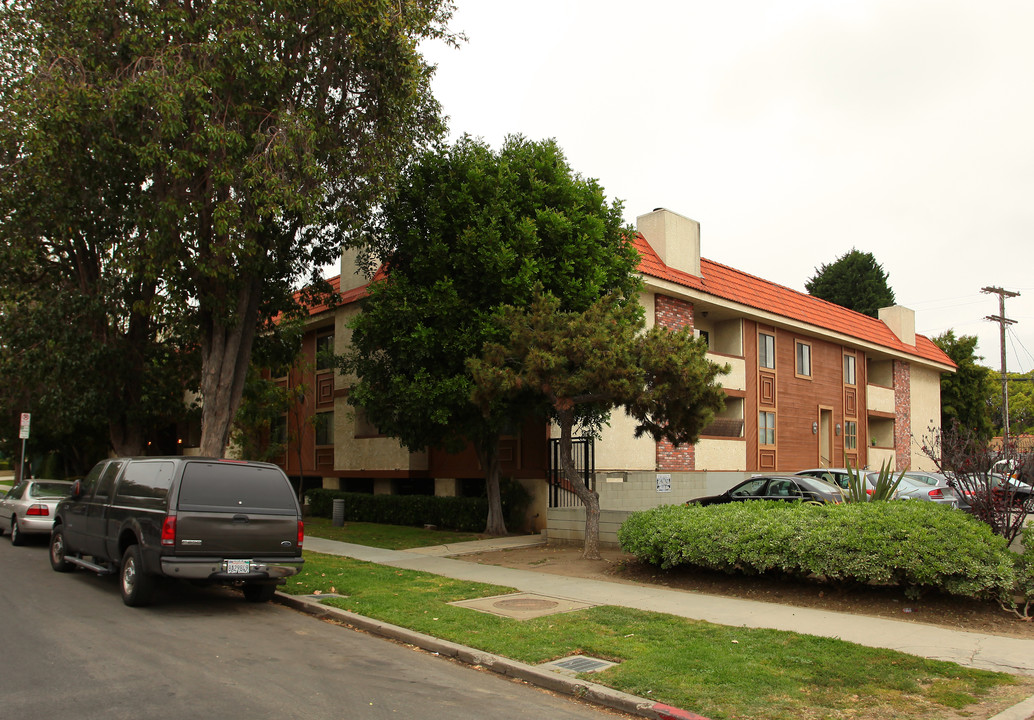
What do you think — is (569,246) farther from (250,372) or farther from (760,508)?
(250,372)

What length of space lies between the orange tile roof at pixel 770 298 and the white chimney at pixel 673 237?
0.29m

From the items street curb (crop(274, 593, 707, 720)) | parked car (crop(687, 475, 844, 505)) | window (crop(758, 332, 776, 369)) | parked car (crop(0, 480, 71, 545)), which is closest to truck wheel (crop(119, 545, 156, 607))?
street curb (crop(274, 593, 707, 720))

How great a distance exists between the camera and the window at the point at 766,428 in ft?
90.2

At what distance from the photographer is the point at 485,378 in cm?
1371

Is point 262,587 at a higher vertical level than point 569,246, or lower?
lower

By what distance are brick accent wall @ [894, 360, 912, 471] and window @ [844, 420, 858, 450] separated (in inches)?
149

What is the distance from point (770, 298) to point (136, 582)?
24.0 meters

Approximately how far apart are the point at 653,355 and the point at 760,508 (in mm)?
3017

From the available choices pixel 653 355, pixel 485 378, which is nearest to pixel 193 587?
pixel 485 378

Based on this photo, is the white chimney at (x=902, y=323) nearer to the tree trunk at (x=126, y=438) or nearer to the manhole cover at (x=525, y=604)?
the tree trunk at (x=126, y=438)

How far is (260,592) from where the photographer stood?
10711 mm

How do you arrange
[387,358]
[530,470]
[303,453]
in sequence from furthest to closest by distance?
[303,453], [530,470], [387,358]

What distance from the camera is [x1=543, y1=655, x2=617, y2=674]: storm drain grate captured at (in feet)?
23.4

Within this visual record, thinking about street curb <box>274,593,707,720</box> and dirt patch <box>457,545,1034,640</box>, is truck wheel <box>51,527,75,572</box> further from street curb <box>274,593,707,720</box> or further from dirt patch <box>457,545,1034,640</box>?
dirt patch <box>457,545,1034,640</box>
